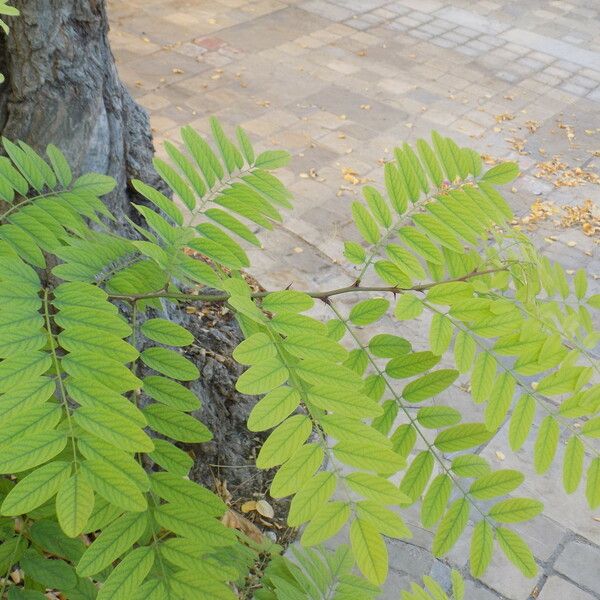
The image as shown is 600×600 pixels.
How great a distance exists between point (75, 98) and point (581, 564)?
2.81 metres

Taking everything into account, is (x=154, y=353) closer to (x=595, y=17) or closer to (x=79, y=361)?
(x=79, y=361)

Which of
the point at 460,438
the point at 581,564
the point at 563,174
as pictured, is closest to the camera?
the point at 460,438

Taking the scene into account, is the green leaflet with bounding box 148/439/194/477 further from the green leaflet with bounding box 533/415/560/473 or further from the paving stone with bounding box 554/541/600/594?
the paving stone with bounding box 554/541/600/594

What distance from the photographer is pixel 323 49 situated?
807 cm

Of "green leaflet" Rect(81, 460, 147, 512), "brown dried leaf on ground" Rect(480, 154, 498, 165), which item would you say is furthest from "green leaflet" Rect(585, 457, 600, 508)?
"brown dried leaf on ground" Rect(480, 154, 498, 165)

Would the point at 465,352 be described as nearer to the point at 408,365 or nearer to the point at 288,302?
the point at 408,365

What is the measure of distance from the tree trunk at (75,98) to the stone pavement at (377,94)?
168 cm

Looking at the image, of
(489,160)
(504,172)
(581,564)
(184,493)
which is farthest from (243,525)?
(489,160)

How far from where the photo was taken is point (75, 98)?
2982mm

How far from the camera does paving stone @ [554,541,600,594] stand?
3.31 meters

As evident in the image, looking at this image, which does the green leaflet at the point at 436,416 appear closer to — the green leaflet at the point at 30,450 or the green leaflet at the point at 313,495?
the green leaflet at the point at 313,495

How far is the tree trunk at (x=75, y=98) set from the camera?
2865 millimetres

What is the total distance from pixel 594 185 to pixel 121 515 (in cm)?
580

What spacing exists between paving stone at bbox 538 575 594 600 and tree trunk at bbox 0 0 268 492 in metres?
1.47
